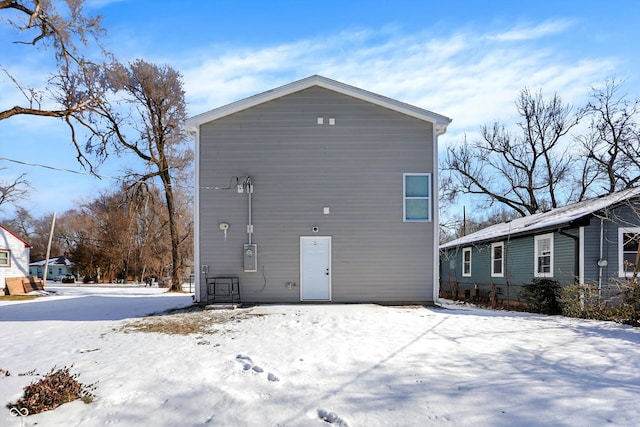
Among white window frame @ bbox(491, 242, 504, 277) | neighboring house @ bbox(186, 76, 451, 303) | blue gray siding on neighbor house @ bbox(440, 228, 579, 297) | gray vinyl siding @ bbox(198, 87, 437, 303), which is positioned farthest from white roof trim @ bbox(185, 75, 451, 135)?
white window frame @ bbox(491, 242, 504, 277)

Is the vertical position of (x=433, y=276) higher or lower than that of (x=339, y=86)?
lower

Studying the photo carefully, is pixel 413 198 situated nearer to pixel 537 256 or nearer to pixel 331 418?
pixel 537 256

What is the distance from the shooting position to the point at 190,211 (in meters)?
A: 32.2

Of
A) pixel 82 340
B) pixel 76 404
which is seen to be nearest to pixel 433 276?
pixel 82 340

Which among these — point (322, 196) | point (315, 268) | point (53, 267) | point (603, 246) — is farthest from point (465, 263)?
point (53, 267)

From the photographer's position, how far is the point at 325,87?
11055 millimetres

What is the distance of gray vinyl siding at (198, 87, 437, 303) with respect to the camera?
10.7 meters

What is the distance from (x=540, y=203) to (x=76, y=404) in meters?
31.4

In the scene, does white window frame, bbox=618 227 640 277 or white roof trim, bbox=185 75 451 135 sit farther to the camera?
white window frame, bbox=618 227 640 277

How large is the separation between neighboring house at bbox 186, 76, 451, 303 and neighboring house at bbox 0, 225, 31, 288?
16.4 meters

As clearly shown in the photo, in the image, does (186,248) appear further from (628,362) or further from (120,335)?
(628,362)

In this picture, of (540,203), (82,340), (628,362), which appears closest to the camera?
(628,362)

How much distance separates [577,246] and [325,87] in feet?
27.4

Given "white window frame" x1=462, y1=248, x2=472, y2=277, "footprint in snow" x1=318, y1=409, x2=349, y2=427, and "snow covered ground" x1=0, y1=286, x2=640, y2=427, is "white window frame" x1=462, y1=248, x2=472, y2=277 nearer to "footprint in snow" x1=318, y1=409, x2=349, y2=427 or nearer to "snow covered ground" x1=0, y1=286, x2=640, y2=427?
"snow covered ground" x1=0, y1=286, x2=640, y2=427
